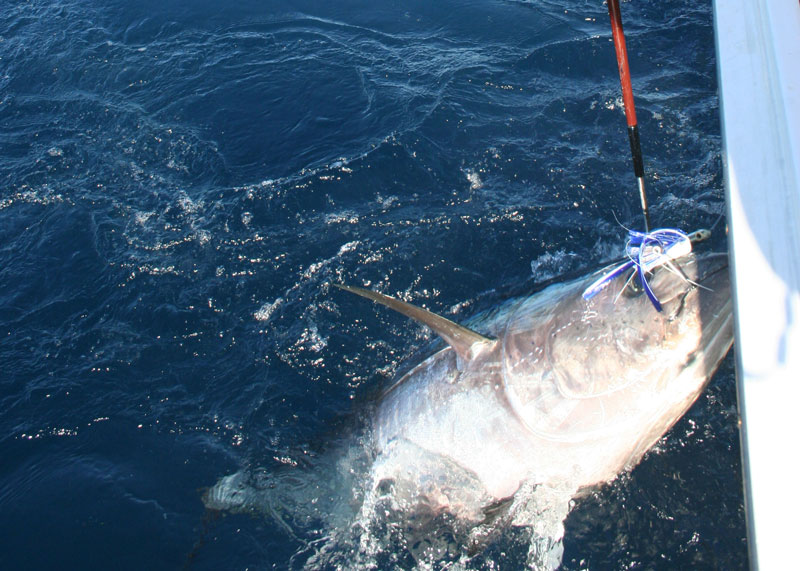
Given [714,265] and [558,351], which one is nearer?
→ [714,265]

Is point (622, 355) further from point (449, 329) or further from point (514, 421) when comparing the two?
point (449, 329)

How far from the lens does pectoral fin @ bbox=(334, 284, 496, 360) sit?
108 inches

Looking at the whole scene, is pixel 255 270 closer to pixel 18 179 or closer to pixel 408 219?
pixel 408 219

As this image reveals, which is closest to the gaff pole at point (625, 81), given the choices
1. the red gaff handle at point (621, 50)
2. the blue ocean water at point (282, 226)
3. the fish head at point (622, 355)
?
the red gaff handle at point (621, 50)

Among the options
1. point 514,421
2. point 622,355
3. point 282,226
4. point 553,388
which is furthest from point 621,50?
point 282,226

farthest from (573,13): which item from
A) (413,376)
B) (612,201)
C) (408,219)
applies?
(413,376)

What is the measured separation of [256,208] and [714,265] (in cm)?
330

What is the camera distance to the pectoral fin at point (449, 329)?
8.96 ft

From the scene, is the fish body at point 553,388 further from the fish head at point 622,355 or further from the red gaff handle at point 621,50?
the red gaff handle at point 621,50

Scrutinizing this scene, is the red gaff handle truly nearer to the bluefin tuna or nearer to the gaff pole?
the gaff pole

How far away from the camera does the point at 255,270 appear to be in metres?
4.24

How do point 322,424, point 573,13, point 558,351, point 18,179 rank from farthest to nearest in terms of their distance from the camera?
point 573,13
point 18,179
point 322,424
point 558,351

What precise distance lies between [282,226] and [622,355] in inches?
113

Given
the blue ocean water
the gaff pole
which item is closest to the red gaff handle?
the gaff pole
